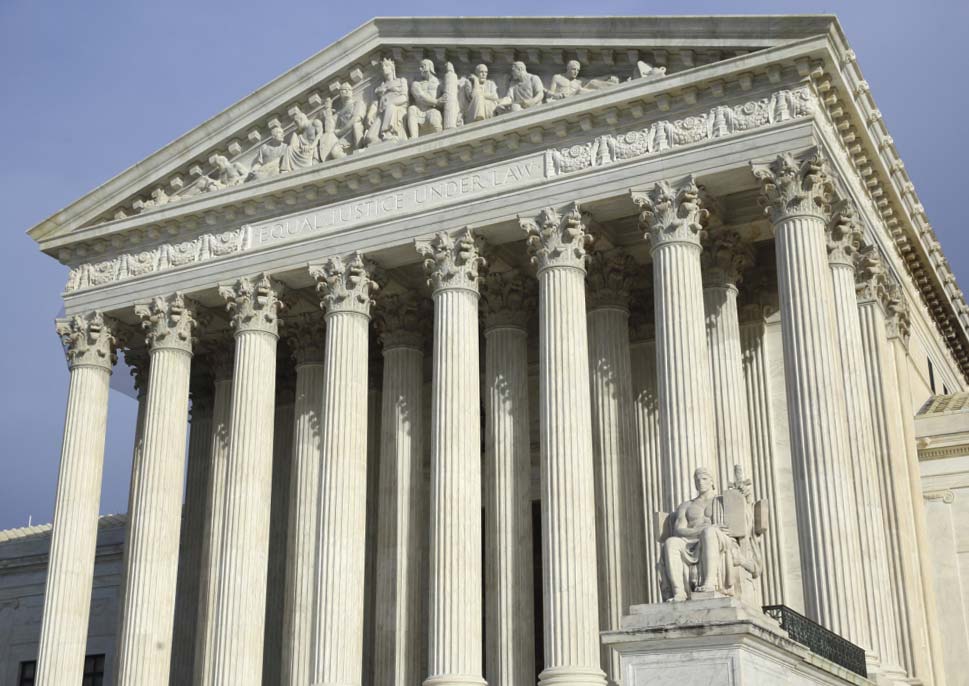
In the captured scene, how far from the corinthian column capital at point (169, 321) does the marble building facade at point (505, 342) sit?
8cm

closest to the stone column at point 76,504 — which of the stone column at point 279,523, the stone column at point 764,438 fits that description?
the stone column at point 279,523

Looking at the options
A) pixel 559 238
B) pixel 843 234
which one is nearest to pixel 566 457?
pixel 559 238

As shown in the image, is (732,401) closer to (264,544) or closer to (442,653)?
(442,653)

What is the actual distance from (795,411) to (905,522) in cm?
651

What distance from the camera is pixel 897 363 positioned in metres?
38.2

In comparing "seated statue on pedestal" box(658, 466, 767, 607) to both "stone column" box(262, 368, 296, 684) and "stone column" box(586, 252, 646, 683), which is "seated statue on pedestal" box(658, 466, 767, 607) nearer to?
"stone column" box(586, 252, 646, 683)

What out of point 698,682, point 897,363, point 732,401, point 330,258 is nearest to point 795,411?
point 732,401

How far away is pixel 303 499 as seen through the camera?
39.6 m

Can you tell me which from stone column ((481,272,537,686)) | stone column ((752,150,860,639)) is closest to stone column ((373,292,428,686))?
stone column ((481,272,537,686))

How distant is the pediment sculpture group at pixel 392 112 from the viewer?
3572 centimetres

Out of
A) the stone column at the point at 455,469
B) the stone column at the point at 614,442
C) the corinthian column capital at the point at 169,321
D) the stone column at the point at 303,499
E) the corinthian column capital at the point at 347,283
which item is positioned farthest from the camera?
the corinthian column capital at the point at 169,321

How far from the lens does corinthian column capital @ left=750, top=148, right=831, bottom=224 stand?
→ 3156 centimetres

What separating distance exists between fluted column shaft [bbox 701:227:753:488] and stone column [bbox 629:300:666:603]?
75.7 inches

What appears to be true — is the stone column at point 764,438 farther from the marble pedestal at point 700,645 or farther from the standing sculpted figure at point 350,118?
the marble pedestal at point 700,645
